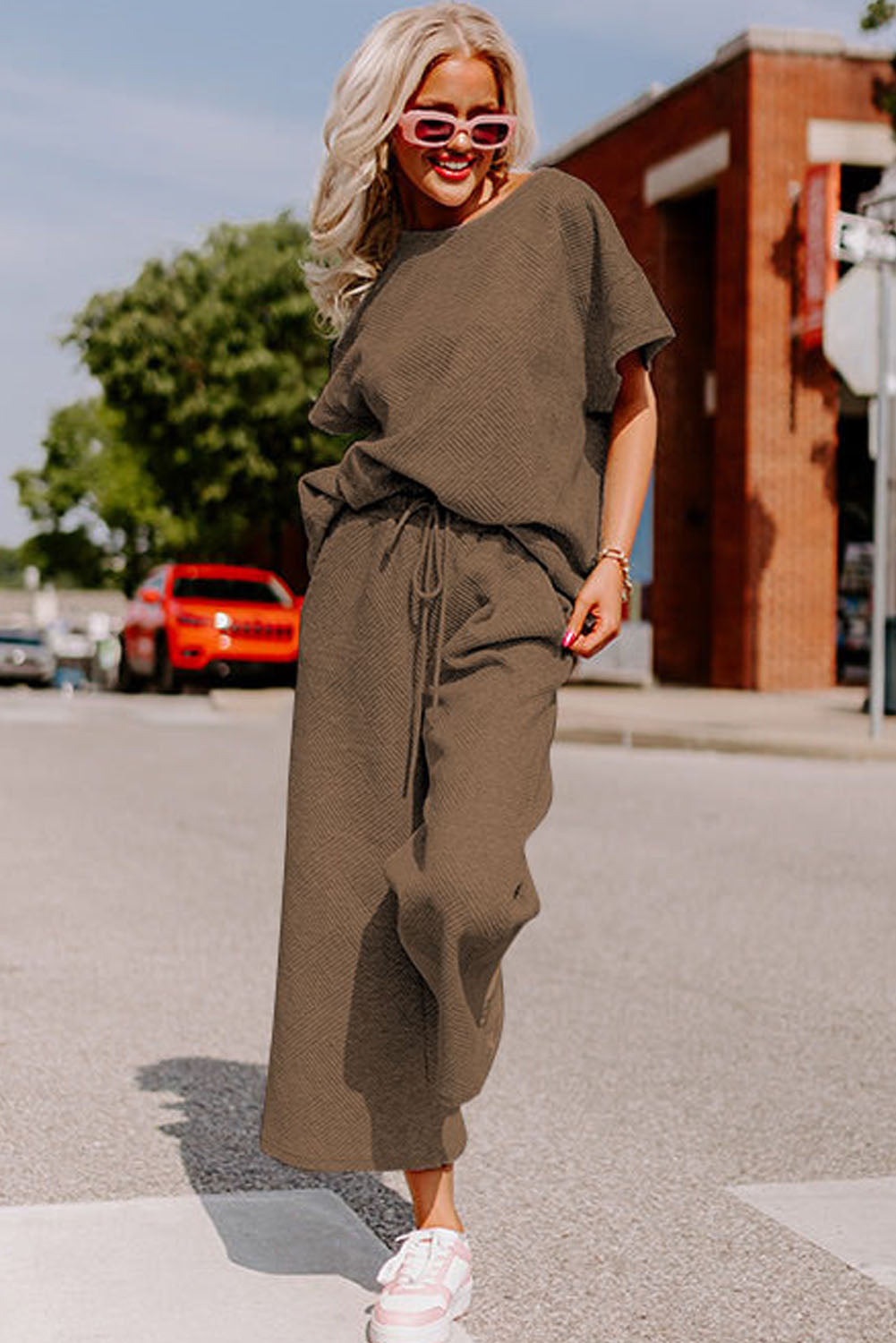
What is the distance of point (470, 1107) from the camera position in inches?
176

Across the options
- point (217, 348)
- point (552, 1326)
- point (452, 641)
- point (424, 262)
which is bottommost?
point (552, 1326)

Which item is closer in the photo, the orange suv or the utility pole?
the utility pole

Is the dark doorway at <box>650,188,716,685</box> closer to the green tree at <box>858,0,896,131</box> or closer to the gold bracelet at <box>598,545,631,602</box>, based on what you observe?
the green tree at <box>858,0,896,131</box>

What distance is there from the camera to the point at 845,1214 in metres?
3.60

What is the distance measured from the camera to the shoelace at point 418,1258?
290 cm

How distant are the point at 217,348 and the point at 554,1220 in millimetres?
31907

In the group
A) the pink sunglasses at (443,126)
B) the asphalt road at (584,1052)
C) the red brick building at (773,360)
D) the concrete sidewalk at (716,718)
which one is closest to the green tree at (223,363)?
the red brick building at (773,360)

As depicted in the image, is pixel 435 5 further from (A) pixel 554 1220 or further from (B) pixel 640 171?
(B) pixel 640 171

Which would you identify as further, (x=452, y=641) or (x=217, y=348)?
(x=217, y=348)

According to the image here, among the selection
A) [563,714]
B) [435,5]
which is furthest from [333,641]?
[563,714]

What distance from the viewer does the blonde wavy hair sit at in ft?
9.73

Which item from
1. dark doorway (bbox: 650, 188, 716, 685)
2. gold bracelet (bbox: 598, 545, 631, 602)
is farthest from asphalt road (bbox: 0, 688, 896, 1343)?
dark doorway (bbox: 650, 188, 716, 685)

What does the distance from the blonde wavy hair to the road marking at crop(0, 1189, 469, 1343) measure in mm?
1553

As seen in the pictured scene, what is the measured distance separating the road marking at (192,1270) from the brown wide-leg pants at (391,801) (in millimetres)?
257
